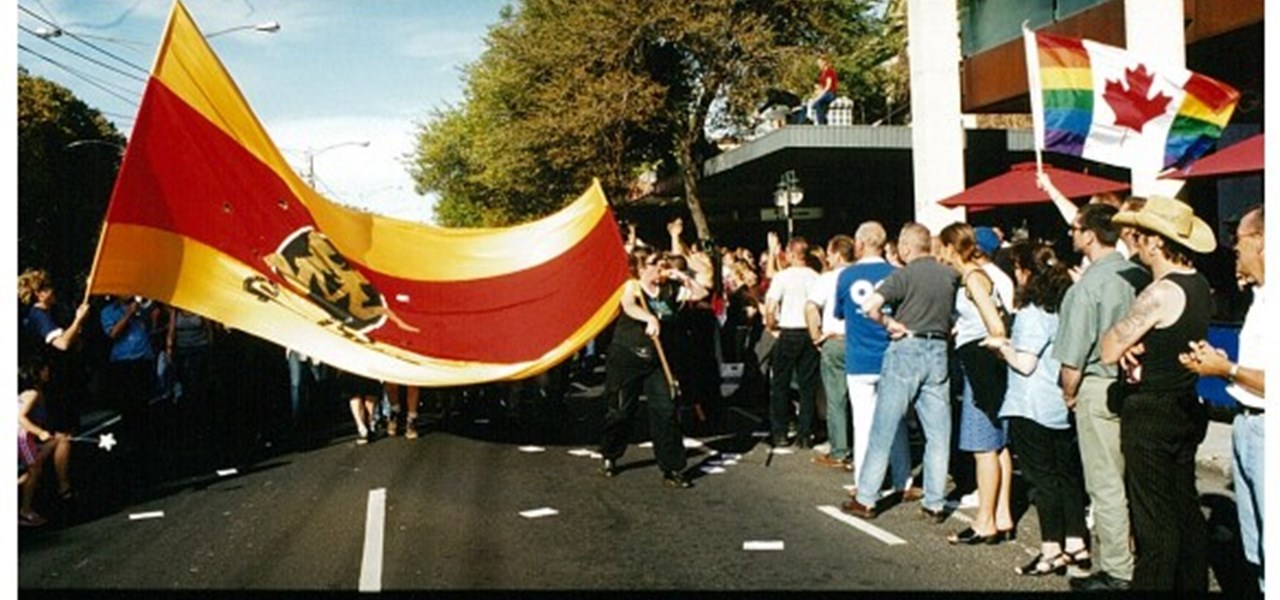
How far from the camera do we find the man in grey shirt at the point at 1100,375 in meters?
5.26

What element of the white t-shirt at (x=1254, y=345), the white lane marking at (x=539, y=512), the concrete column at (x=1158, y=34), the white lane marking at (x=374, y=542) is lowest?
the white lane marking at (x=374, y=542)

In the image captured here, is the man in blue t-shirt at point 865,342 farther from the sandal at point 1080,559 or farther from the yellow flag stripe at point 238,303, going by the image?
the yellow flag stripe at point 238,303

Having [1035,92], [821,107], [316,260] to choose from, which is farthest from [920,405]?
[821,107]

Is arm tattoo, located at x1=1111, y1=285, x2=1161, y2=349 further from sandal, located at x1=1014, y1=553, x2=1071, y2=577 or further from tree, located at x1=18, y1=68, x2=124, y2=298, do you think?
tree, located at x1=18, y1=68, x2=124, y2=298

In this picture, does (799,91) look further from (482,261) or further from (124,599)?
(124,599)

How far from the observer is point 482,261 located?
948 centimetres

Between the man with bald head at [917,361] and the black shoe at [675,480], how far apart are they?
1629 mm

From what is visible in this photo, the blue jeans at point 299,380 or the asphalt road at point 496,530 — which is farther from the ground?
the blue jeans at point 299,380

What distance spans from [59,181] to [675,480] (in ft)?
54.1

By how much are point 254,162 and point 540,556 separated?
3.47 m

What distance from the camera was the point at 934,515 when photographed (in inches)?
279

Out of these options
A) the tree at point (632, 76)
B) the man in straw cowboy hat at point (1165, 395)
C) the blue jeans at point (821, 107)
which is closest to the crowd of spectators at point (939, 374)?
the man in straw cowboy hat at point (1165, 395)

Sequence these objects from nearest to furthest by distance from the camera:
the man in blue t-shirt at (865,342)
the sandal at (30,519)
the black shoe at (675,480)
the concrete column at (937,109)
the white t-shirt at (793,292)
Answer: the sandal at (30,519) → the man in blue t-shirt at (865,342) → the black shoe at (675,480) → the white t-shirt at (793,292) → the concrete column at (937,109)

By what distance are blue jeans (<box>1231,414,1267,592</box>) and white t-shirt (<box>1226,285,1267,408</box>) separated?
0.09m
